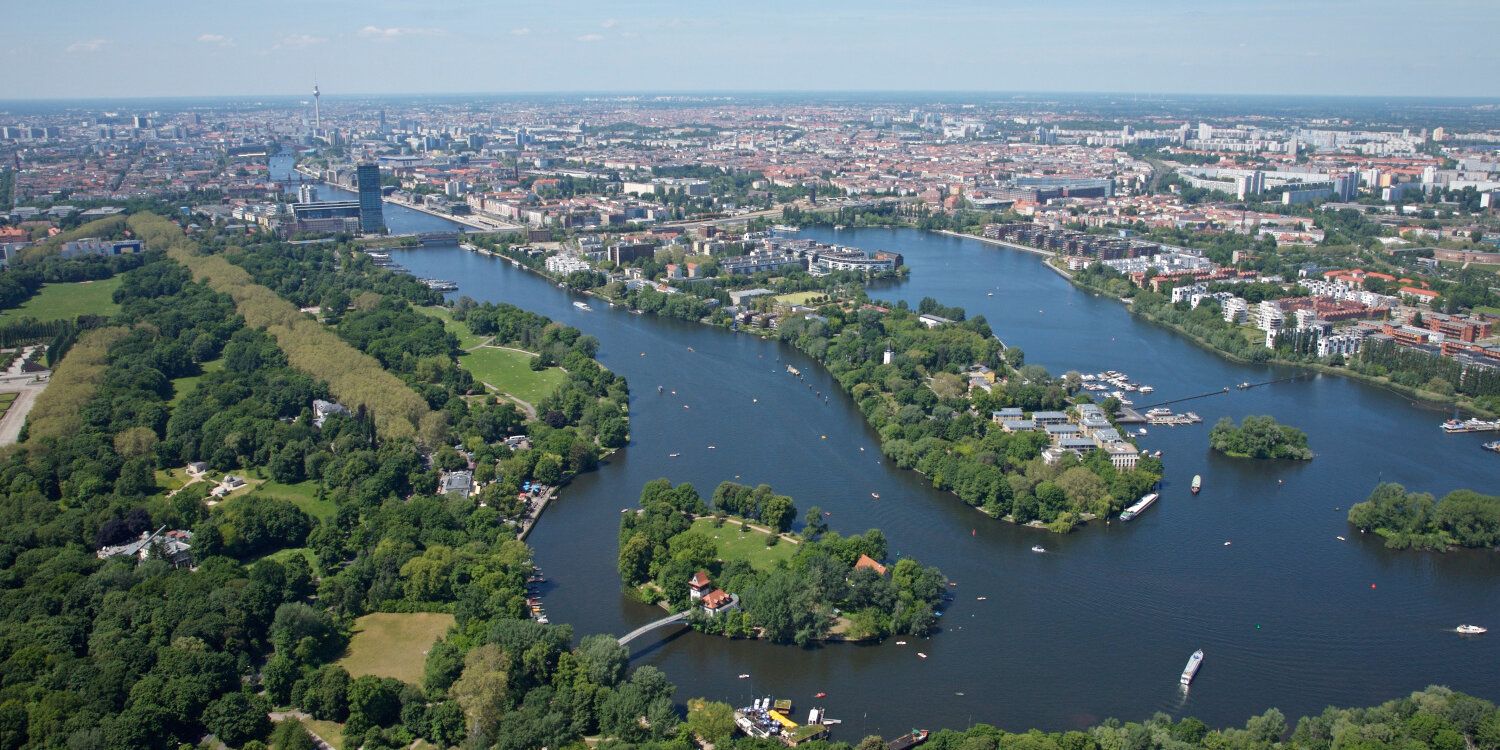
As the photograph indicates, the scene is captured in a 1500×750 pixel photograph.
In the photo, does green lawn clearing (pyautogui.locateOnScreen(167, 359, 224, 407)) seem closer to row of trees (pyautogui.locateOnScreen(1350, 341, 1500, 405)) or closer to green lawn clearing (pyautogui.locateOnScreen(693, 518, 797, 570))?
green lawn clearing (pyautogui.locateOnScreen(693, 518, 797, 570))

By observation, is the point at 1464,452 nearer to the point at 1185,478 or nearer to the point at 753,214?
the point at 1185,478

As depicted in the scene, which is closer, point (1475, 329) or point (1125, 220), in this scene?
point (1475, 329)

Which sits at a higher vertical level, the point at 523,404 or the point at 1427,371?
the point at 1427,371

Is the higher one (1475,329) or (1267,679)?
(1475,329)

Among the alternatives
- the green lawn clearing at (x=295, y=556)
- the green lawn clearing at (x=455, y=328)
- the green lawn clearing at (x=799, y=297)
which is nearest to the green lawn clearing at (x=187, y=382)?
the green lawn clearing at (x=455, y=328)

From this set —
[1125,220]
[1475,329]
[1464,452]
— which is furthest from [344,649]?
[1125,220]

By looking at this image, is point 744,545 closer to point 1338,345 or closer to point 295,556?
point 295,556

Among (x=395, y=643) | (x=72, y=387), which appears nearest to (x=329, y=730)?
(x=395, y=643)
